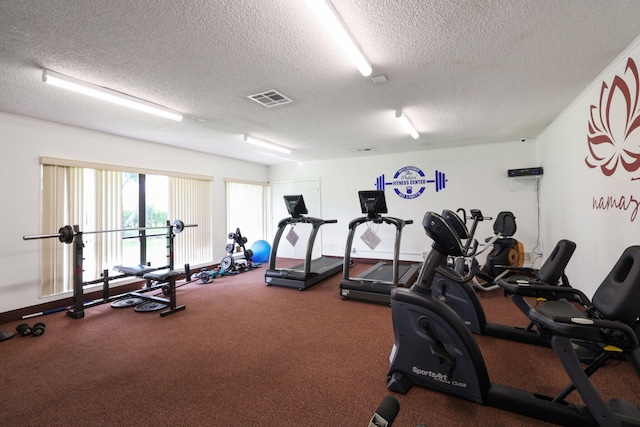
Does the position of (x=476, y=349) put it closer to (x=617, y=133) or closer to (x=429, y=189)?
(x=617, y=133)

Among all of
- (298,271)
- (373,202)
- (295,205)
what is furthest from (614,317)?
(295,205)

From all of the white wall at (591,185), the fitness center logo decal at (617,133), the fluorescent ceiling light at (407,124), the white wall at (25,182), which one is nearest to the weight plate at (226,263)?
the white wall at (25,182)

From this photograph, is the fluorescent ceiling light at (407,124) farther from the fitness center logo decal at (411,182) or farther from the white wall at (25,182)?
the white wall at (25,182)

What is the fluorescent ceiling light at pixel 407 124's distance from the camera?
381 cm

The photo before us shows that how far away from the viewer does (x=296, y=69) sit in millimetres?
2648

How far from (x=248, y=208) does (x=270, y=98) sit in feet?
15.1

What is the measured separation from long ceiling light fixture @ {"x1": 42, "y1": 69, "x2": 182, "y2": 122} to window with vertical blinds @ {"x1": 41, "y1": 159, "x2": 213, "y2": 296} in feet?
5.65

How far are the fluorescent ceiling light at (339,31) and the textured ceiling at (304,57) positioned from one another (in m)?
0.09

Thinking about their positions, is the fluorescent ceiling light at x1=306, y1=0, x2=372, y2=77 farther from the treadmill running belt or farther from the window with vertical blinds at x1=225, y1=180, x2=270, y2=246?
the window with vertical blinds at x1=225, y1=180, x2=270, y2=246

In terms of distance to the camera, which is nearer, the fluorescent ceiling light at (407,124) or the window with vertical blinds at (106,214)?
the fluorescent ceiling light at (407,124)

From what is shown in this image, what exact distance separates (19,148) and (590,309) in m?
6.28

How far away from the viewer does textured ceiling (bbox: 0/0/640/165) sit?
6.20 feet

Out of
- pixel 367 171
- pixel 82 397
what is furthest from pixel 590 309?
pixel 367 171

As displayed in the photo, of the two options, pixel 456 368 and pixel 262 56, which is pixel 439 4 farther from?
pixel 456 368
